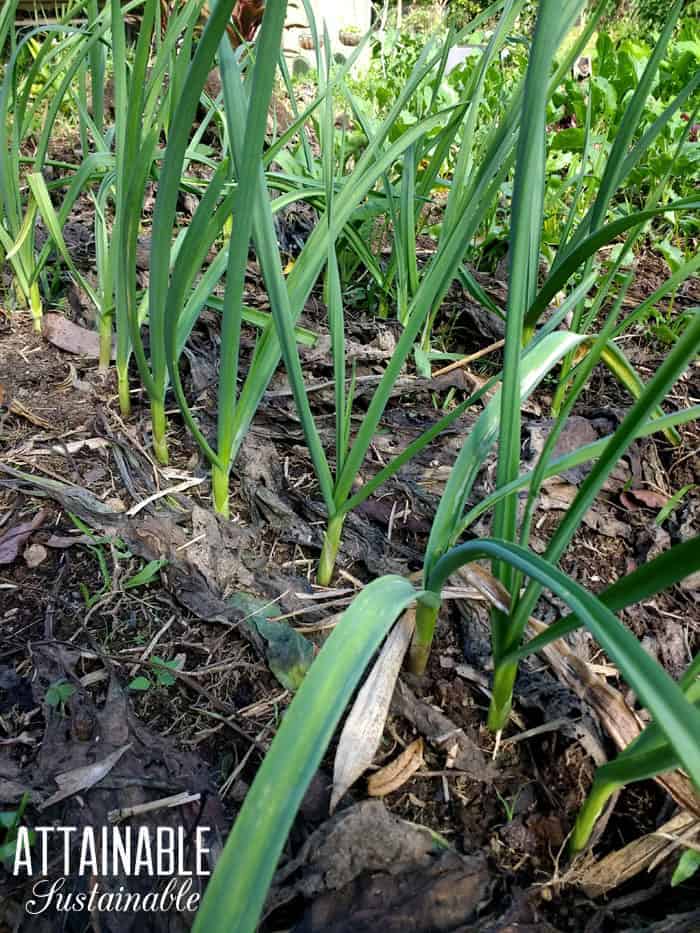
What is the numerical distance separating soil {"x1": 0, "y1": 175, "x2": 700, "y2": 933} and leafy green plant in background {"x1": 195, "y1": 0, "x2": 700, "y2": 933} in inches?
2.4

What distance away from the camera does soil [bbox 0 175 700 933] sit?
0.58 m

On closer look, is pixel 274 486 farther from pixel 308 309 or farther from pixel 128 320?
pixel 308 309

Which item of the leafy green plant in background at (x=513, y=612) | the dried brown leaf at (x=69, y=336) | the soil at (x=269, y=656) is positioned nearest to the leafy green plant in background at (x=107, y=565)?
the soil at (x=269, y=656)

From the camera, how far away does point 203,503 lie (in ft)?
3.02

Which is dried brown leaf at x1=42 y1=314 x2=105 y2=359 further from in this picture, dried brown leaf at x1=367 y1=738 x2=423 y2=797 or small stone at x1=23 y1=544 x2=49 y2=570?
dried brown leaf at x1=367 y1=738 x2=423 y2=797

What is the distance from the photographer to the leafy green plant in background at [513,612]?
0.34 m

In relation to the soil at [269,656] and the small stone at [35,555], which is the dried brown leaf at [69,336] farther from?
the small stone at [35,555]

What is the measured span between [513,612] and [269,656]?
0.27 meters

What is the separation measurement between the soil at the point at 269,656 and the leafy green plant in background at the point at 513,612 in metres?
0.06

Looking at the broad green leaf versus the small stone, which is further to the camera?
the small stone

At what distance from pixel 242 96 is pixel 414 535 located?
546mm

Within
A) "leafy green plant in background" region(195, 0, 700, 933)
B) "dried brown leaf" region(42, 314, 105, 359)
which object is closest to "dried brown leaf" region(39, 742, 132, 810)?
"leafy green plant in background" region(195, 0, 700, 933)

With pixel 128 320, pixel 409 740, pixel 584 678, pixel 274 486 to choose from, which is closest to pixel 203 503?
pixel 274 486

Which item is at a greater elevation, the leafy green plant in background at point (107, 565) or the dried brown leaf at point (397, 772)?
the leafy green plant in background at point (107, 565)
